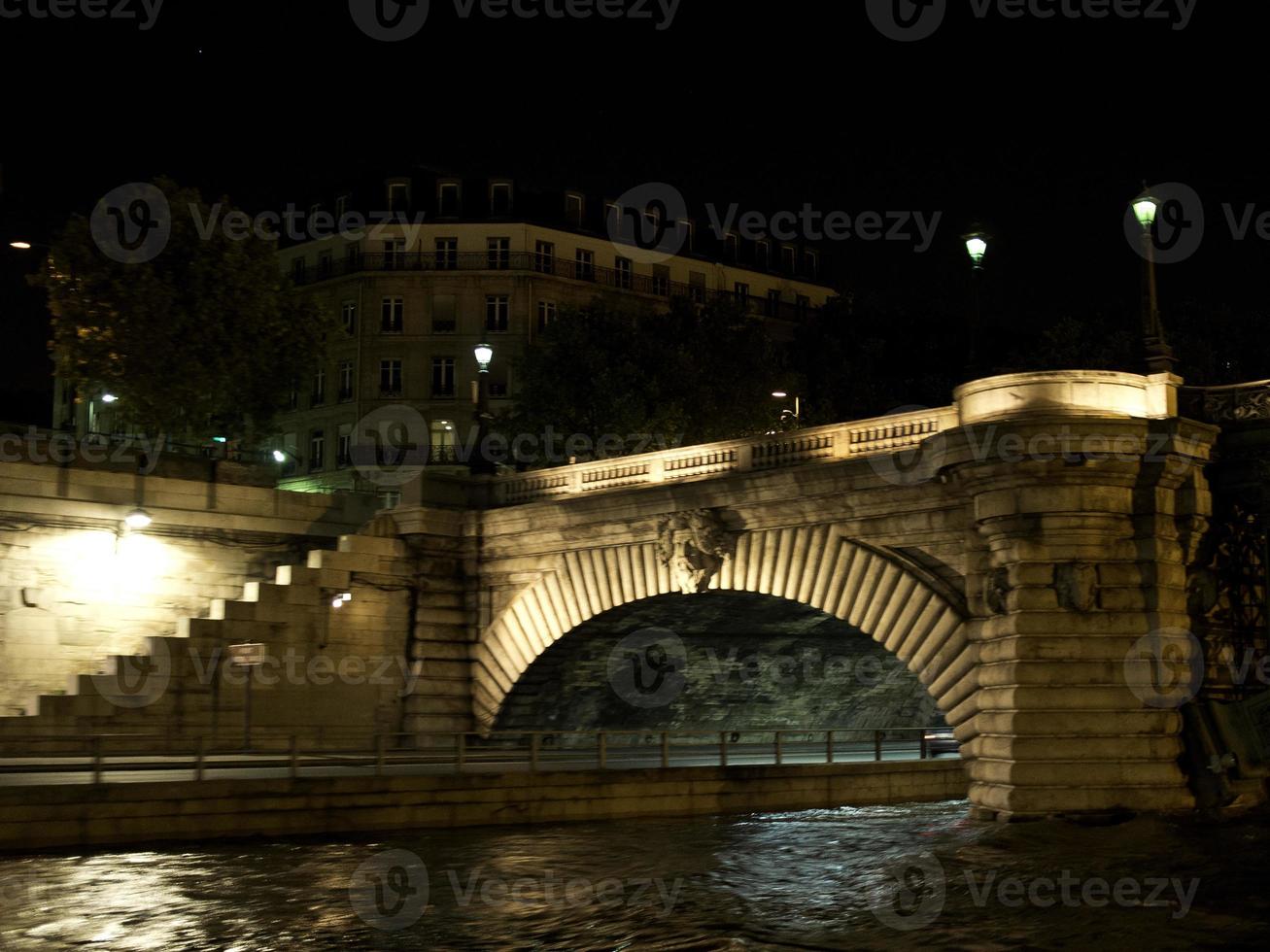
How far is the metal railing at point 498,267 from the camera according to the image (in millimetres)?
73688

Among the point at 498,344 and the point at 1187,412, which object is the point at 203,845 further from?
the point at 498,344

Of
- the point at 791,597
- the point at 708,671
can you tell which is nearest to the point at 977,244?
the point at 791,597

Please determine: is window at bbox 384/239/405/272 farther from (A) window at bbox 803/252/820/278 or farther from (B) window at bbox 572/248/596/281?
(A) window at bbox 803/252/820/278

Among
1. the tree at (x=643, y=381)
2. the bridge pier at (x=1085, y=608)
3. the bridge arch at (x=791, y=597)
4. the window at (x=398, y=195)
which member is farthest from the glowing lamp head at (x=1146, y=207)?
the window at (x=398, y=195)

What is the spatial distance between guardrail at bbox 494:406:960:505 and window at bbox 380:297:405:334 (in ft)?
115

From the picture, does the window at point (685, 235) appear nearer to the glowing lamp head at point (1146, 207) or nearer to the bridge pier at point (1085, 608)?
the bridge pier at point (1085, 608)

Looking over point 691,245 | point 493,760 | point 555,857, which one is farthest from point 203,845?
point 691,245

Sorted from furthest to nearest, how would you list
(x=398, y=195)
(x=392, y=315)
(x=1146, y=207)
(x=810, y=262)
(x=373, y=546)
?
(x=810, y=262), (x=398, y=195), (x=392, y=315), (x=373, y=546), (x=1146, y=207)

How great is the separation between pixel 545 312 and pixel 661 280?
23.9 feet

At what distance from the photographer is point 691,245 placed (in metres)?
82.5

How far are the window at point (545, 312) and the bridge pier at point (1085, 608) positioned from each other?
4801cm

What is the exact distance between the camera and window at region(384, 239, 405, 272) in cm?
7394

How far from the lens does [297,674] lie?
36.4m

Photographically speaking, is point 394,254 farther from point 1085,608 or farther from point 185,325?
point 1085,608
